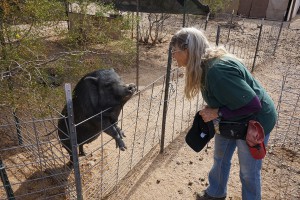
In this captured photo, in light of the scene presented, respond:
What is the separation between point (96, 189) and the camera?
3367mm

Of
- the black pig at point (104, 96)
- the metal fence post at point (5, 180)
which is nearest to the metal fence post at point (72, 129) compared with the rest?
the black pig at point (104, 96)

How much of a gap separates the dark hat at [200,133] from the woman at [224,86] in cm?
14

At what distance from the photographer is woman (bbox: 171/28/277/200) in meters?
2.13

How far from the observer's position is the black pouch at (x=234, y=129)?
241cm

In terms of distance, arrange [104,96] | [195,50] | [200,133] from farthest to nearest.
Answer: [104,96]
[200,133]
[195,50]

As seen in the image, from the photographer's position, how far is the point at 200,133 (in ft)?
8.70

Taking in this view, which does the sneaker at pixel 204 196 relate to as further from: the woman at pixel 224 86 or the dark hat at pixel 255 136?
the dark hat at pixel 255 136

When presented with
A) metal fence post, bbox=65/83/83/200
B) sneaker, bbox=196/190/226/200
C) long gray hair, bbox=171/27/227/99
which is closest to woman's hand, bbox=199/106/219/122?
long gray hair, bbox=171/27/227/99

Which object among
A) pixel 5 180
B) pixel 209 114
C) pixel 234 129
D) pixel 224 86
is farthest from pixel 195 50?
pixel 5 180

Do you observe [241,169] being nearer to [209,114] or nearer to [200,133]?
[200,133]

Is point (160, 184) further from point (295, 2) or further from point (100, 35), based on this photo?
point (295, 2)

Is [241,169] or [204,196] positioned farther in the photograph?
[204,196]

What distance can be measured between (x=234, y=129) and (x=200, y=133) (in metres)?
0.34

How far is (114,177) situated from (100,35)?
179 inches
